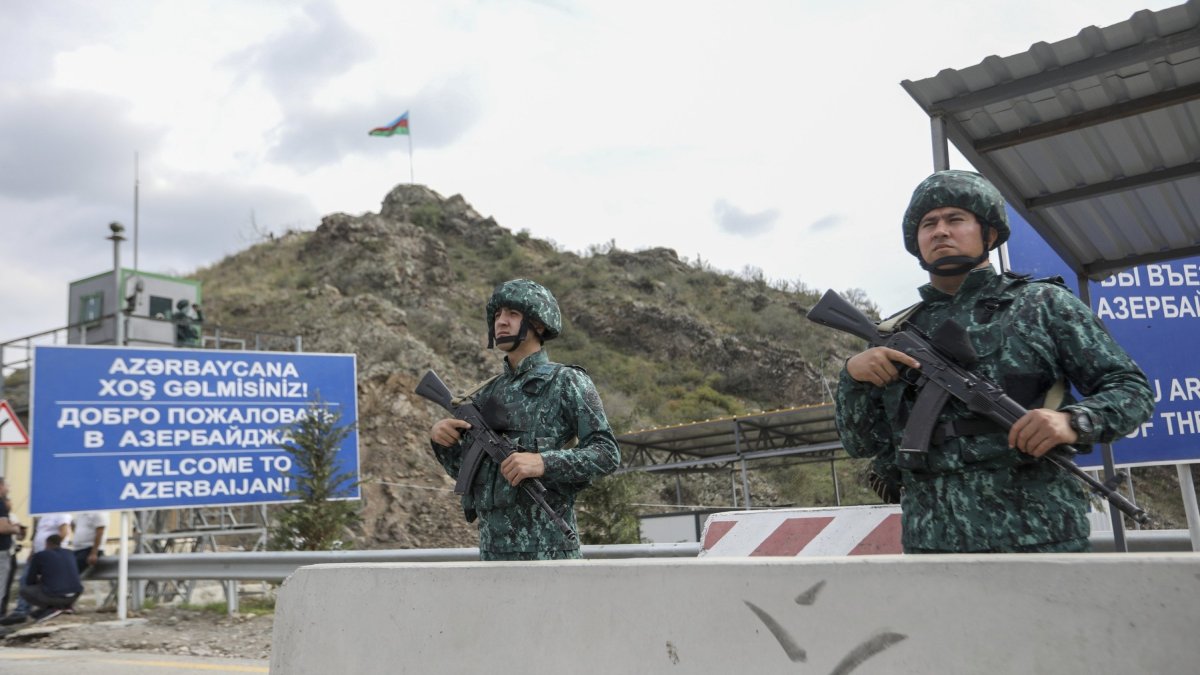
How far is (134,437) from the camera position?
30.5ft

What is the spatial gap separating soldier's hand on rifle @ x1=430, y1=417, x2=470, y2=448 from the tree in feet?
21.2

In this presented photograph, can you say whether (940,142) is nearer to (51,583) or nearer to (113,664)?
(113,664)

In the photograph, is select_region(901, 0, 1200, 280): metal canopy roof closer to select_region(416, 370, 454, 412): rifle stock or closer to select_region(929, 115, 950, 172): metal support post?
select_region(929, 115, 950, 172): metal support post

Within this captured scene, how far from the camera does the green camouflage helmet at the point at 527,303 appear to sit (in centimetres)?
368

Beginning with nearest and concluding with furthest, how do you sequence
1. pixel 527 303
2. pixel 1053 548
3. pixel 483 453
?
pixel 1053 548, pixel 483 453, pixel 527 303

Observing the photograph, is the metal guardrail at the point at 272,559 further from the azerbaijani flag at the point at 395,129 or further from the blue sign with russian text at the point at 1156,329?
the azerbaijani flag at the point at 395,129

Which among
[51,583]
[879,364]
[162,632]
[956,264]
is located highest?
[956,264]

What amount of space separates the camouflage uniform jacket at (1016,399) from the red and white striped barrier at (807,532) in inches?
61.5

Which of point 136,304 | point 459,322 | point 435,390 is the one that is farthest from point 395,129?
point 435,390

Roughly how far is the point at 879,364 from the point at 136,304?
52.7 ft

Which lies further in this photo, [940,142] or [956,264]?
[940,142]

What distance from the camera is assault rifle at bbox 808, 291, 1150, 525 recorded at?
2191mm

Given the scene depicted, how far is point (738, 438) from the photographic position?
16.1 metres

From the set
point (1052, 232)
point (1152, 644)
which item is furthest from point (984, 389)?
point (1052, 232)
